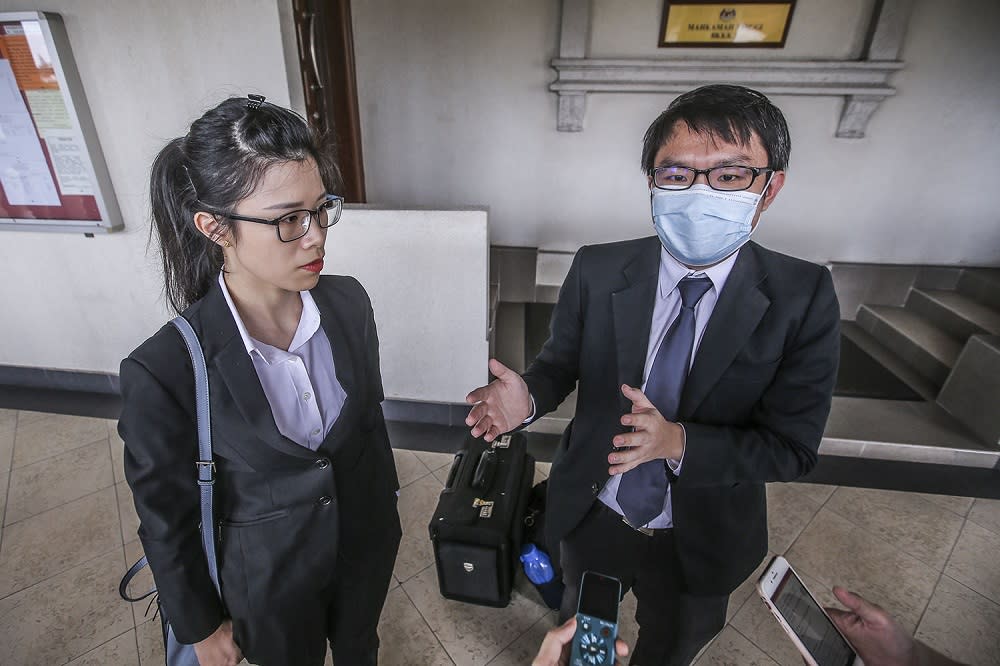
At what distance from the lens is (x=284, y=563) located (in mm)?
1019

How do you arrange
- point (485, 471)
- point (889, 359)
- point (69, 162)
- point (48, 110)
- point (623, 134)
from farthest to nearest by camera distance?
point (623, 134), point (889, 359), point (69, 162), point (48, 110), point (485, 471)

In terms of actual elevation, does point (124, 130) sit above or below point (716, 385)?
above

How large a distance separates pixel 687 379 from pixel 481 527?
39.4 inches

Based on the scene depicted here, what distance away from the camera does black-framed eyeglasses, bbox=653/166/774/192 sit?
931 mm

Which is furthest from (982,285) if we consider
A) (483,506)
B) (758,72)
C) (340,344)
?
(340,344)

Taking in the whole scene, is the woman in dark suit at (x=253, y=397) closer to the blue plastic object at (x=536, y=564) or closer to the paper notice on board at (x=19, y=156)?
the blue plastic object at (x=536, y=564)

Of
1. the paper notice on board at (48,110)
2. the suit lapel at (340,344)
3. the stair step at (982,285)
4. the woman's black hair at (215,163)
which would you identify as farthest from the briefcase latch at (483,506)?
the stair step at (982,285)

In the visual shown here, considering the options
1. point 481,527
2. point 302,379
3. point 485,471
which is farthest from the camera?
point 485,471

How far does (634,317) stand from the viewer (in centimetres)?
108

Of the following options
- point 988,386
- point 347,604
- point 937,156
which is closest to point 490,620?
point 347,604

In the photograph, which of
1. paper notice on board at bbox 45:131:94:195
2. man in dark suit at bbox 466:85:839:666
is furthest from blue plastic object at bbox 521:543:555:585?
paper notice on board at bbox 45:131:94:195

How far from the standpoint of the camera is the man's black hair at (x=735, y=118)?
900 mm

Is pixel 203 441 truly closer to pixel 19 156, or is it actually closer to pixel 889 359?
pixel 19 156

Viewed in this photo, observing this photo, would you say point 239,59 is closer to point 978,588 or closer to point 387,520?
point 387,520
